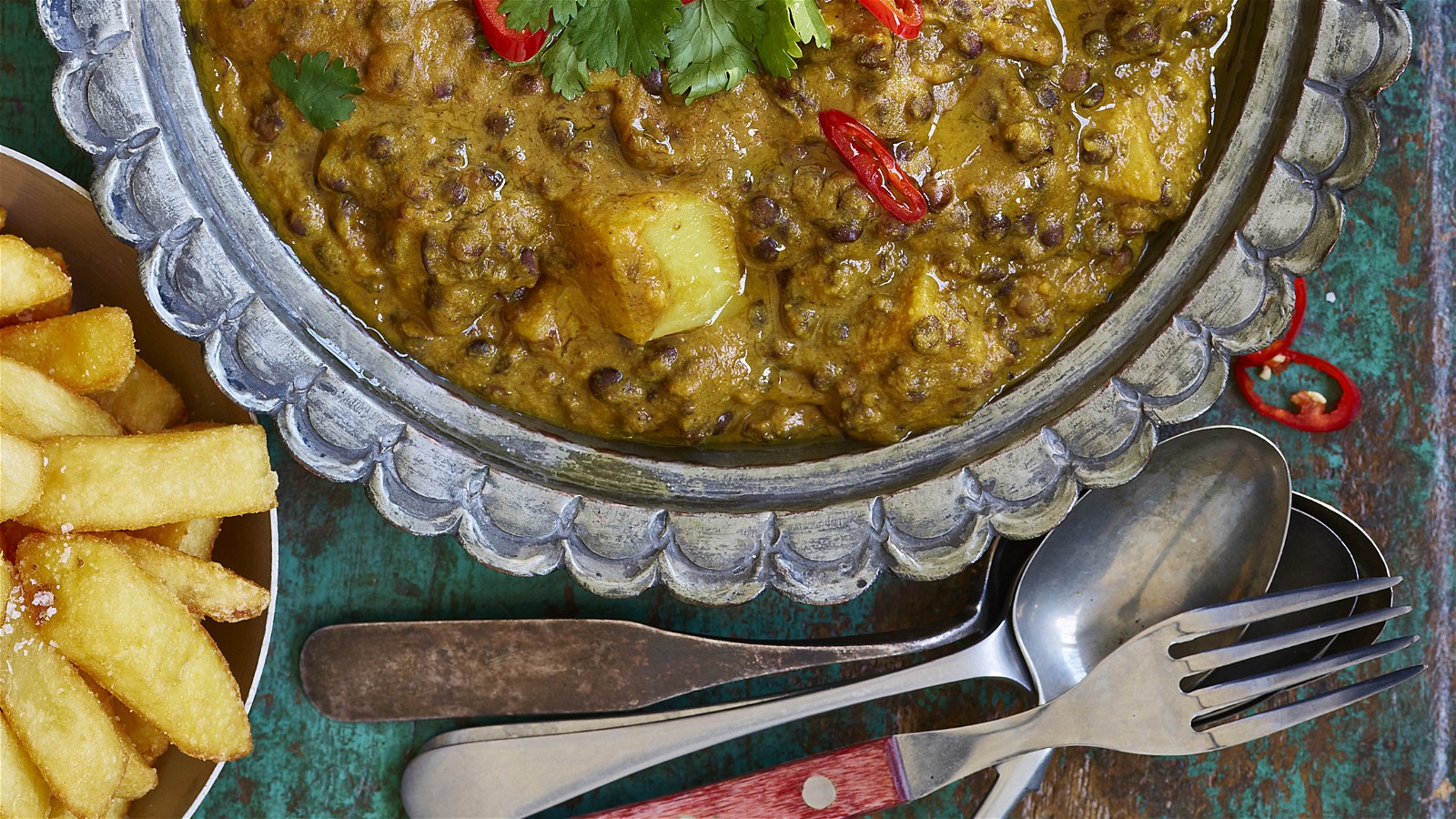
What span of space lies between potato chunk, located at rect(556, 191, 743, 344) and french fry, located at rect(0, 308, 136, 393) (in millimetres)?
1013

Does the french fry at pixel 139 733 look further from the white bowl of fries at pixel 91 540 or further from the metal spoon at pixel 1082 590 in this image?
the metal spoon at pixel 1082 590

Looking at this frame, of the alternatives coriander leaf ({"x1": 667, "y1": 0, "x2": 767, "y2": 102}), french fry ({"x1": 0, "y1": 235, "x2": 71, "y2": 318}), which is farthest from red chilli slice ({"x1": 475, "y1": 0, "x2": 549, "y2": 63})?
french fry ({"x1": 0, "y1": 235, "x2": 71, "y2": 318})

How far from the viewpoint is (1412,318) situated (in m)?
3.04

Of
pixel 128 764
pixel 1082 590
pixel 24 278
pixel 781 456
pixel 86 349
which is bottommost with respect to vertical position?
pixel 128 764

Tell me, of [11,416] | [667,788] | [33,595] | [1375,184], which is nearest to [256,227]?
[11,416]

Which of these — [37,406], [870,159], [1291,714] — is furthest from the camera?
[1291,714]

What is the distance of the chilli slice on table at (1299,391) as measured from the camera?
3.02 metres

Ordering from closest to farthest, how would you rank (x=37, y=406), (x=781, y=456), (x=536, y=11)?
(x=536, y=11), (x=37, y=406), (x=781, y=456)

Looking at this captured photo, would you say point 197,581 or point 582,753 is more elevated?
point 197,581

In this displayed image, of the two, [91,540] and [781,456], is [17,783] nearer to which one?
[91,540]

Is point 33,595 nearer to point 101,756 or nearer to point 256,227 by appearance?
point 101,756

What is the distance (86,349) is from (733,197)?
4.79 feet

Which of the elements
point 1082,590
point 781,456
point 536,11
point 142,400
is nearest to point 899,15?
point 536,11

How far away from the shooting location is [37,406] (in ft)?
8.17
